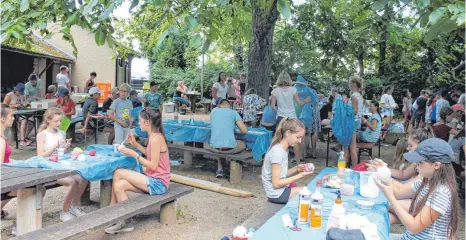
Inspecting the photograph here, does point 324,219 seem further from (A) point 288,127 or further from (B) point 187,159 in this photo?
(B) point 187,159

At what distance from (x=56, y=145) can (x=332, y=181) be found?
120 inches

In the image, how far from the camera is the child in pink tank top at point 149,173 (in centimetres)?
433

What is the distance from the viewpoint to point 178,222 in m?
4.86

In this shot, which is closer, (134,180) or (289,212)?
(289,212)

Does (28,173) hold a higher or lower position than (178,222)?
higher

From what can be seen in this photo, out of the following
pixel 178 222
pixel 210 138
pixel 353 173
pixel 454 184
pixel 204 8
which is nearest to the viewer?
pixel 454 184

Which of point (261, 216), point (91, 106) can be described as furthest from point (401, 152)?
point (91, 106)

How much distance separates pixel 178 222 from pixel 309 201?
2.52 m

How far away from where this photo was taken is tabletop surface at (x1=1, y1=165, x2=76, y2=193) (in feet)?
11.4

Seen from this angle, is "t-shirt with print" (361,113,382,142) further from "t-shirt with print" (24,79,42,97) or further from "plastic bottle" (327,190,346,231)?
"t-shirt with print" (24,79,42,97)

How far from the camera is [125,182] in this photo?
4375 millimetres

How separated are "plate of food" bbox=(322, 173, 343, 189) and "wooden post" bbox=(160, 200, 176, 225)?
181cm

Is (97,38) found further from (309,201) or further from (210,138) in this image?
(210,138)

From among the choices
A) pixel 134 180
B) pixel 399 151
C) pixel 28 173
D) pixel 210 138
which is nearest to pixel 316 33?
pixel 210 138
